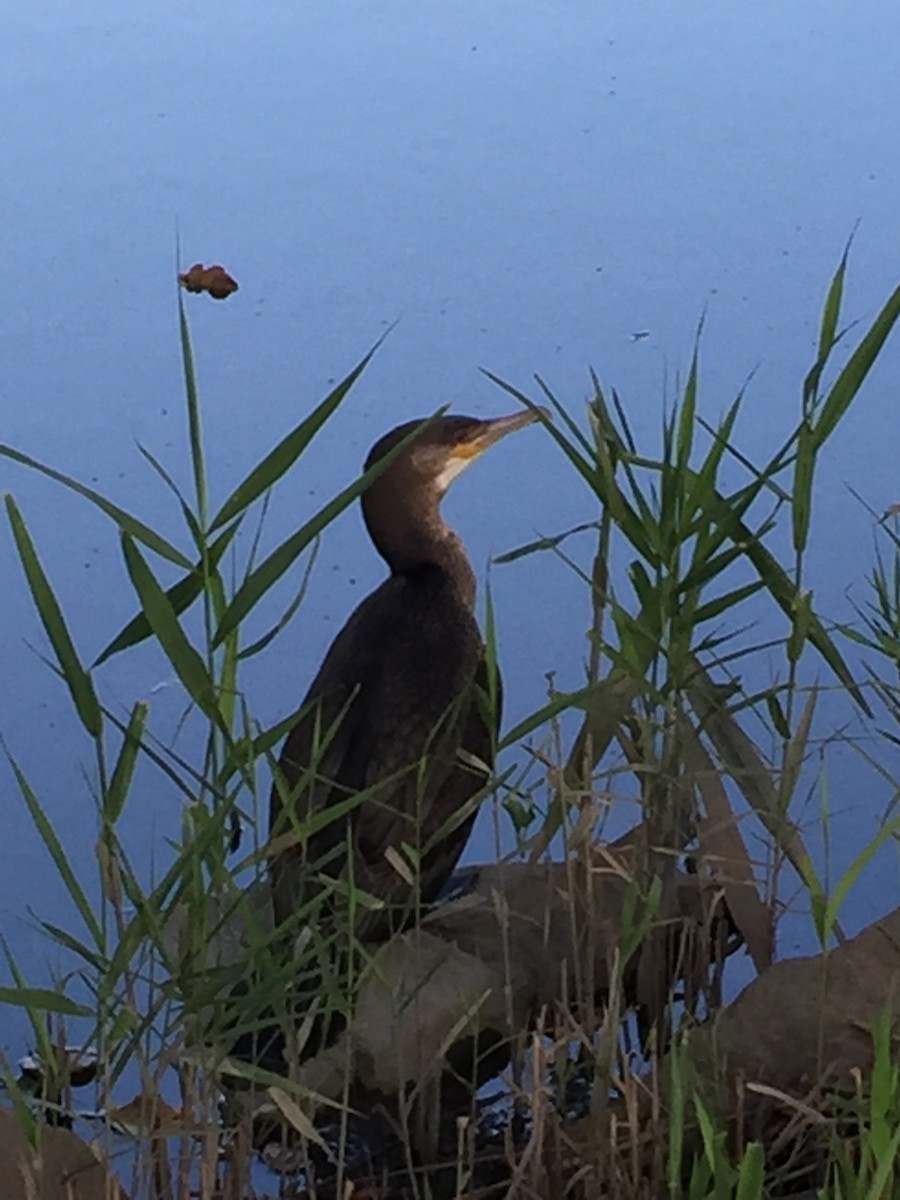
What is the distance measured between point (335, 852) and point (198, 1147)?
0.94 feet

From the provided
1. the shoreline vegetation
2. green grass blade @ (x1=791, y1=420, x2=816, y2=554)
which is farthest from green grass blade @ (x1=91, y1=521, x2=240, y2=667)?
Answer: green grass blade @ (x1=791, y1=420, x2=816, y2=554)

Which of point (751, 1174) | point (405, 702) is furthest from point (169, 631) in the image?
point (405, 702)

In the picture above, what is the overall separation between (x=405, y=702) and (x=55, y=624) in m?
0.71

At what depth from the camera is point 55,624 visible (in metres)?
1.35

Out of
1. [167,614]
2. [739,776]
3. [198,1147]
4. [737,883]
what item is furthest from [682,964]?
[167,614]

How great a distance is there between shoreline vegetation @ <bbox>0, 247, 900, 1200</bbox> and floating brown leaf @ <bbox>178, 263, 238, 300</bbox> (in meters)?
1.29

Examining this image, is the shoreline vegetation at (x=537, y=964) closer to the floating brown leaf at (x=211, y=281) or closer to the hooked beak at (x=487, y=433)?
the hooked beak at (x=487, y=433)

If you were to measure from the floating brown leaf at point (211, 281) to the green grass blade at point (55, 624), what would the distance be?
5.79ft

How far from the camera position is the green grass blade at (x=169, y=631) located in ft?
4.38

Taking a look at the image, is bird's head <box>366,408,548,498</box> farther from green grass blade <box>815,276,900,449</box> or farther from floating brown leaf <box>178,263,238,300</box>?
floating brown leaf <box>178,263,238,300</box>

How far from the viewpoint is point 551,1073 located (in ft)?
5.81

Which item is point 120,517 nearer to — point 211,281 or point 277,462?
point 277,462

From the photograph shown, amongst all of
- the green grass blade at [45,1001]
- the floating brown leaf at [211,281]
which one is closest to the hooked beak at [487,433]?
the floating brown leaf at [211,281]

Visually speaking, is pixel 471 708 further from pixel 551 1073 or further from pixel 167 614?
pixel 167 614
